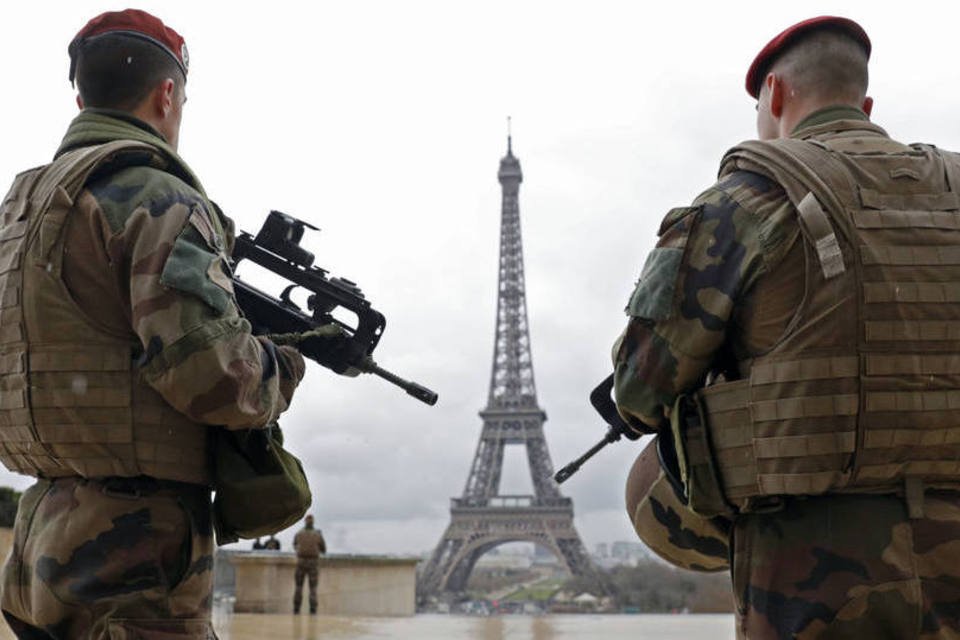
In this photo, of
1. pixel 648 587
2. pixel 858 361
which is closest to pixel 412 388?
pixel 858 361

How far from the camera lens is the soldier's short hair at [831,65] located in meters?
3.09

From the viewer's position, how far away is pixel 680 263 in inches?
112

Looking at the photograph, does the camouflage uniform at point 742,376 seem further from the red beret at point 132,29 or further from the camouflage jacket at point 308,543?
the camouflage jacket at point 308,543

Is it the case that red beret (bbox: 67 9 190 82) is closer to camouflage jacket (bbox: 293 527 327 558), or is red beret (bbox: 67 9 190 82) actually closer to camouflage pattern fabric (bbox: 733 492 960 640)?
camouflage pattern fabric (bbox: 733 492 960 640)

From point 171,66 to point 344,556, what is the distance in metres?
17.9

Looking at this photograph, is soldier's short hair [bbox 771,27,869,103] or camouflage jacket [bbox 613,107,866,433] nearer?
camouflage jacket [bbox 613,107,866,433]

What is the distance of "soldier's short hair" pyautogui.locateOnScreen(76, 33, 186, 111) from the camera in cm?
316

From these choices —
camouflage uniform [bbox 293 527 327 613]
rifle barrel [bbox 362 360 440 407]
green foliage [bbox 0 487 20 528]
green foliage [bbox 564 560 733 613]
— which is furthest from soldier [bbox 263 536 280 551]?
green foliage [bbox 564 560 733 613]

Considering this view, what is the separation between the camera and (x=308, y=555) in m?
15.4

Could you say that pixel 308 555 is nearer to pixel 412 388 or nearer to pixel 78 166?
pixel 412 388

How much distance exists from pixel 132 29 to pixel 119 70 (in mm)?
138

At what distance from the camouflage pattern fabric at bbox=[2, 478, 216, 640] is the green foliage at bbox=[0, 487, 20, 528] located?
9.26 meters

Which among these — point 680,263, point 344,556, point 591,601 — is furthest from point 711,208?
point 591,601

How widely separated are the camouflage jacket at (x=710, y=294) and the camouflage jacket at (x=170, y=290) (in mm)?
1098
